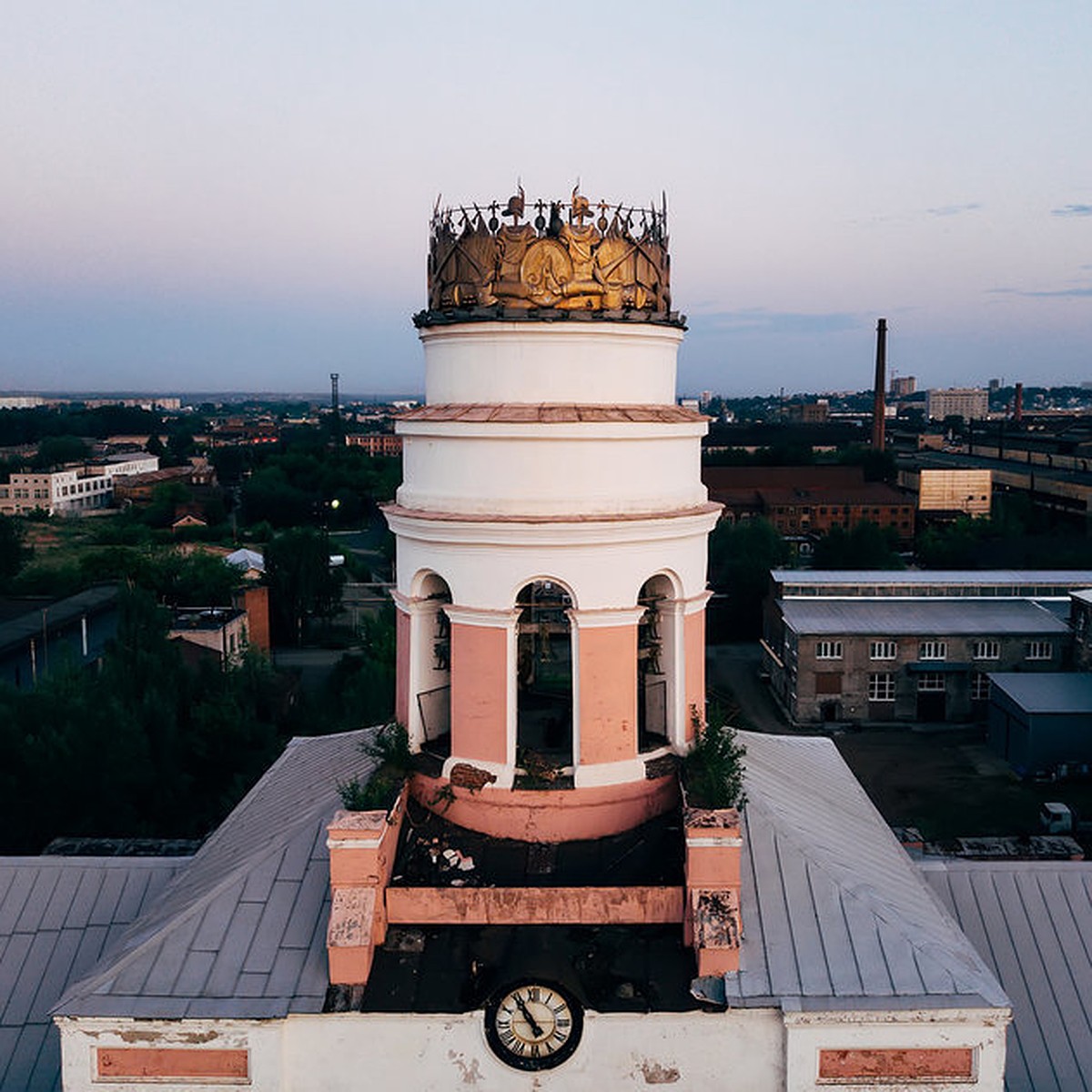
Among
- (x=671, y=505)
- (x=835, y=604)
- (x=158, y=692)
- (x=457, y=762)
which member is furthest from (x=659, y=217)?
(x=835, y=604)

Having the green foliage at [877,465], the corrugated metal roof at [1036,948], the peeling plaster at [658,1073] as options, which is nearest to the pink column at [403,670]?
the peeling plaster at [658,1073]

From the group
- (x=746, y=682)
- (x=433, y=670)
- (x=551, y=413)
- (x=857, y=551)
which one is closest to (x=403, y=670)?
(x=433, y=670)

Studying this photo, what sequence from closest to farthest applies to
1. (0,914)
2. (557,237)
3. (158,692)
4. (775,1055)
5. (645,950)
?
(775,1055)
(645,950)
(557,237)
(0,914)
(158,692)

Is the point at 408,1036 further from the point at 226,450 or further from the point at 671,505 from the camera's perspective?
the point at 226,450

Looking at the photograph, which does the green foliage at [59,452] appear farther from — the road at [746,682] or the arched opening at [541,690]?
the arched opening at [541,690]

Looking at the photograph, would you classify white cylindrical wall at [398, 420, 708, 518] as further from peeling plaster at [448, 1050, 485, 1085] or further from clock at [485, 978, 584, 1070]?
peeling plaster at [448, 1050, 485, 1085]

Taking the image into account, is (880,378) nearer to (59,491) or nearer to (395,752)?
(59,491)

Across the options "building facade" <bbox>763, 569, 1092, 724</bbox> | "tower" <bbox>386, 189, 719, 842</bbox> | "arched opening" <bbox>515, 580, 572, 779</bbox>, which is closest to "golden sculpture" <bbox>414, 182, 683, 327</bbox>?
"tower" <bbox>386, 189, 719, 842</bbox>
